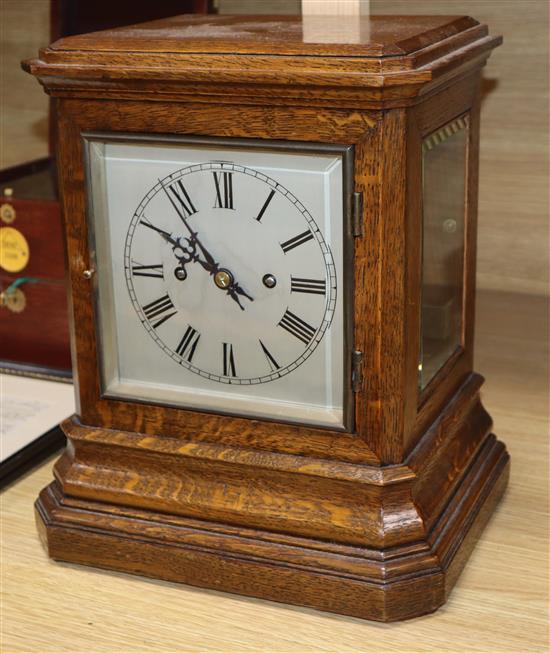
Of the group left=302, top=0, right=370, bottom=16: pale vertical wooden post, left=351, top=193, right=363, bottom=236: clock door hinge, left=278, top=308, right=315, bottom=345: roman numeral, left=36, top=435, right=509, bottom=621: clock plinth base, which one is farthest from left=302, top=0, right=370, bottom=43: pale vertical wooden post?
left=36, top=435, right=509, bottom=621: clock plinth base

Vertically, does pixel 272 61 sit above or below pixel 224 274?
above

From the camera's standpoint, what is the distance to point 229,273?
90 centimetres

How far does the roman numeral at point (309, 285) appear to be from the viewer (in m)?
0.87

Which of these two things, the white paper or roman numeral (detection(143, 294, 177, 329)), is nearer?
roman numeral (detection(143, 294, 177, 329))

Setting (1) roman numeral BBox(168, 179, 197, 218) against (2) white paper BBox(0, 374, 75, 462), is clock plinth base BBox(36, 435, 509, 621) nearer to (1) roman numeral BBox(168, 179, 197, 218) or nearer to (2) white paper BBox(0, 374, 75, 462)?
(2) white paper BBox(0, 374, 75, 462)

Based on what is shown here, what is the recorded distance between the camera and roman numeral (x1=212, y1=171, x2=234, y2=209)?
2.86 feet

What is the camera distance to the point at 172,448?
0.94m

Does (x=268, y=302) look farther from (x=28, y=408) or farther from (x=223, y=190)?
(x=28, y=408)

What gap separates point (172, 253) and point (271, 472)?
0.20 metres

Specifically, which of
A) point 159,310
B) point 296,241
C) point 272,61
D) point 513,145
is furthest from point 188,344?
point 513,145

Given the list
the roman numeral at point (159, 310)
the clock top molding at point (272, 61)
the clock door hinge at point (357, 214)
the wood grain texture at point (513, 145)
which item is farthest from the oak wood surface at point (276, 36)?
the wood grain texture at point (513, 145)

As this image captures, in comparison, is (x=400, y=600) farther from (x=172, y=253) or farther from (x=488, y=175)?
(x=488, y=175)

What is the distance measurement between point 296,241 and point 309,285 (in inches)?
1.4

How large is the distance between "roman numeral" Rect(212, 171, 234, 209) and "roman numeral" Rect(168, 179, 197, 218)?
23mm
